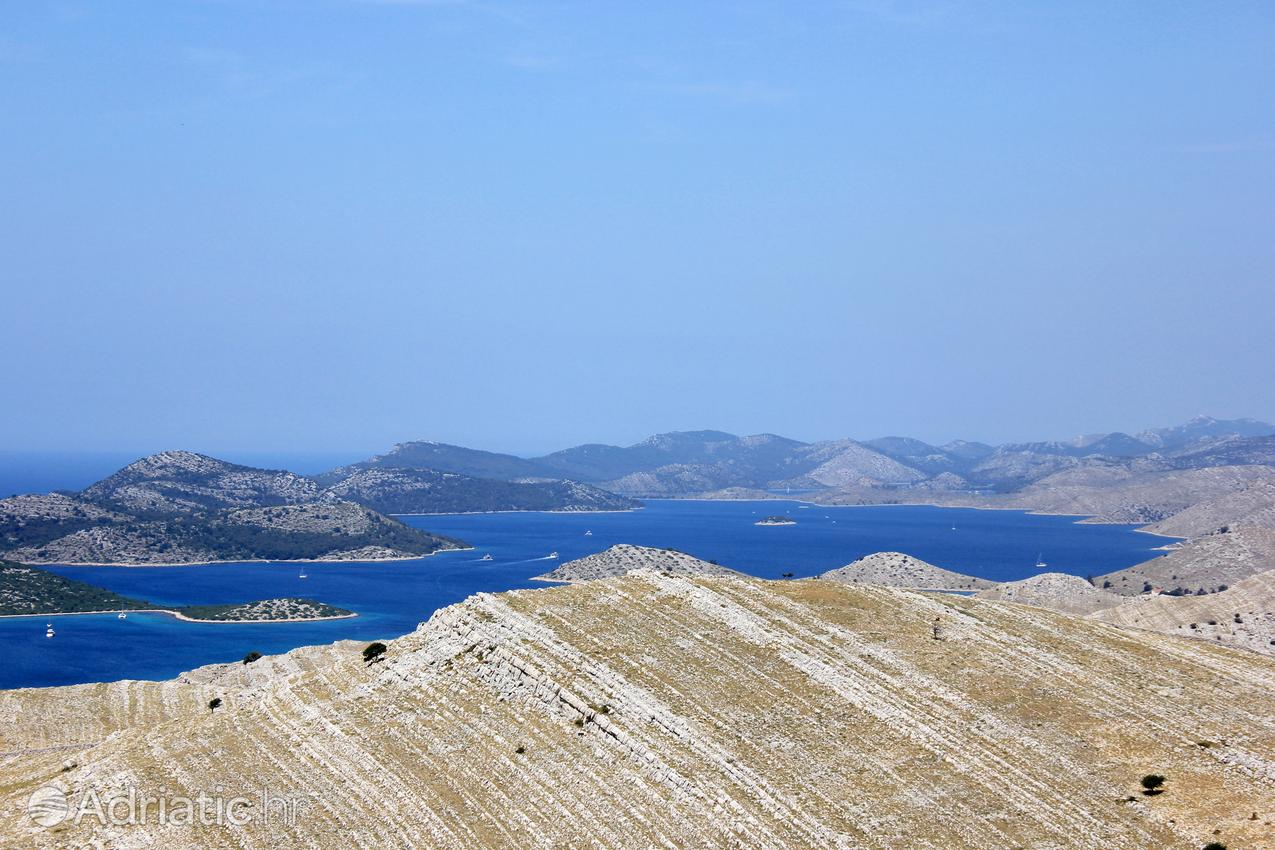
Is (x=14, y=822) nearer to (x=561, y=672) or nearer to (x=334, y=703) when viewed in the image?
(x=334, y=703)

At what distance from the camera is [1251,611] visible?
91688 mm

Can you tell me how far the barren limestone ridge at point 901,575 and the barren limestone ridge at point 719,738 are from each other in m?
126

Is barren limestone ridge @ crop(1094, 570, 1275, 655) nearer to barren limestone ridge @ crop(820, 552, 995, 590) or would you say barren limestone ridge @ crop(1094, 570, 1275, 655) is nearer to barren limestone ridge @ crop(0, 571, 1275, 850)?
barren limestone ridge @ crop(0, 571, 1275, 850)

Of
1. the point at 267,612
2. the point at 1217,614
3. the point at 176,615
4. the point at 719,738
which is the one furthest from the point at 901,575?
the point at 719,738

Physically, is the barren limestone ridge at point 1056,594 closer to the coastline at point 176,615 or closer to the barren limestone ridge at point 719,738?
the barren limestone ridge at point 719,738

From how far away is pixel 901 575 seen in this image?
190 meters

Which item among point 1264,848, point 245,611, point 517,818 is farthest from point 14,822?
point 245,611

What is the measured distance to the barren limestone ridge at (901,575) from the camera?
188m

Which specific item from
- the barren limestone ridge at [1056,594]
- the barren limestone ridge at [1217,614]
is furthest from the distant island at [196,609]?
the barren limestone ridge at [1217,614]

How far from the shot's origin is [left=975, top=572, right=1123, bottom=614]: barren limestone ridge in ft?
443

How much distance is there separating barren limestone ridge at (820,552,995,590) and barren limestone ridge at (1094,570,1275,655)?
8177 centimetres

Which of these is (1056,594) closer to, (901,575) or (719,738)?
(901,575)

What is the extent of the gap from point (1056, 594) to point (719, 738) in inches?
4353

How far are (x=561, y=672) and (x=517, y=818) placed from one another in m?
9.39
